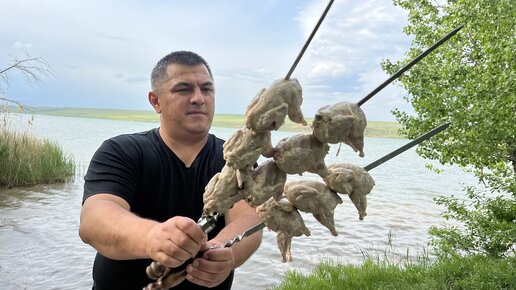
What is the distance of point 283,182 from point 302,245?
773 centimetres

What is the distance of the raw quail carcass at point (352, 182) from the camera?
Result: 1120mm

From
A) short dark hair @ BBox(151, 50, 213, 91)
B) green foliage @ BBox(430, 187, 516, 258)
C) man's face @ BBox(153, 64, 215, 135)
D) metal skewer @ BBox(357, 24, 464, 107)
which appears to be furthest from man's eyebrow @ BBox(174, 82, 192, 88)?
green foliage @ BBox(430, 187, 516, 258)

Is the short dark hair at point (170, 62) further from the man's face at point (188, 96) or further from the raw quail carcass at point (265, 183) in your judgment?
the raw quail carcass at point (265, 183)

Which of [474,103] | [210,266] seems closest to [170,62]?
[210,266]

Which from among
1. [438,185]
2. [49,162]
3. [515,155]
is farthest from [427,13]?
[438,185]

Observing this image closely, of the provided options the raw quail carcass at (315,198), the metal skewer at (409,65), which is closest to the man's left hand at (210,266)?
the raw quail carcass at (315,198)

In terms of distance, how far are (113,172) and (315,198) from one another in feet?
4.07

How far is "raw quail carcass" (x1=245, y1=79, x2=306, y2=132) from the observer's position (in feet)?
3.24

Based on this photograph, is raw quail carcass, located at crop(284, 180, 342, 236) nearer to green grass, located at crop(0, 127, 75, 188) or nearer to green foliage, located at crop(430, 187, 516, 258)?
green foliage, located at crop(430, 187, 516, 258)

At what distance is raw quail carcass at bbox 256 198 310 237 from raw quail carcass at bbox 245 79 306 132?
0.83 feet

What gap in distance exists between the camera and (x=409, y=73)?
18.3ft

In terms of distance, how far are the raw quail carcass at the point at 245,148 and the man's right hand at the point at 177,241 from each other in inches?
9.0

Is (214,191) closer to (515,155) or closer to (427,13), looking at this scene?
(515,155)

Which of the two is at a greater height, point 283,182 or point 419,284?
point 283,182
